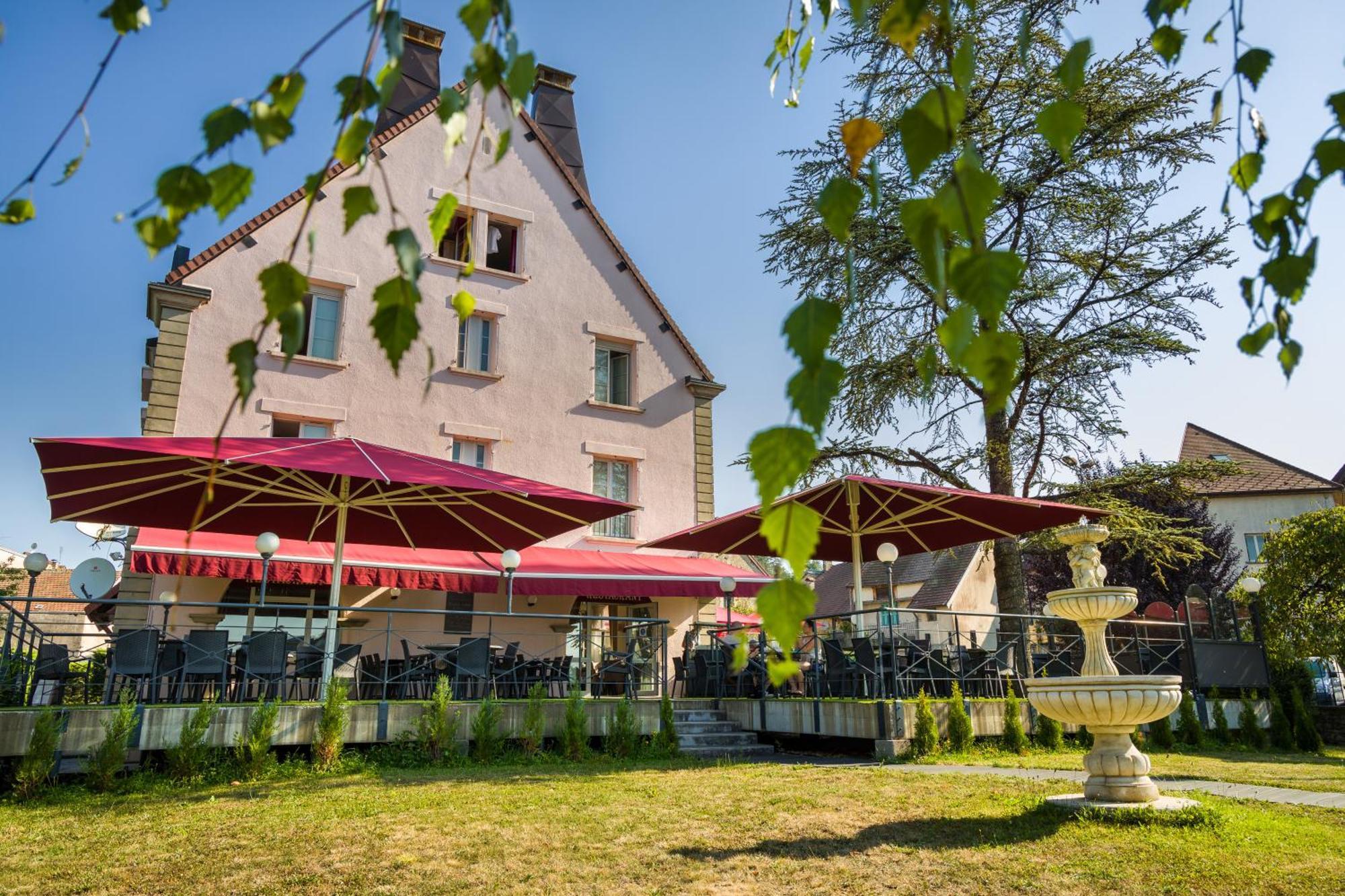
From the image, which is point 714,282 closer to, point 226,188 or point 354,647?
point 226,188

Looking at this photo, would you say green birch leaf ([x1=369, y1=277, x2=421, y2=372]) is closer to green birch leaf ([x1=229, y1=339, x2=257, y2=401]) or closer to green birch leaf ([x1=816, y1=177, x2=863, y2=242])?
green birch leaf ([x1=229, y1=339, x2=257, y2=401])

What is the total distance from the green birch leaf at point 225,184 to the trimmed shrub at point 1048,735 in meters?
12.2

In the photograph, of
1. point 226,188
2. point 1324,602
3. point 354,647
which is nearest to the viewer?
point 226,188

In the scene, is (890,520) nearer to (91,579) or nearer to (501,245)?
(91,579)

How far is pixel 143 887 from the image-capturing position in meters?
5.43

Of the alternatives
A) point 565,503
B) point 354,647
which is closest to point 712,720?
point 565,503

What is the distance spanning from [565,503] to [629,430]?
31.3ft

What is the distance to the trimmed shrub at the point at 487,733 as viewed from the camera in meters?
10.3

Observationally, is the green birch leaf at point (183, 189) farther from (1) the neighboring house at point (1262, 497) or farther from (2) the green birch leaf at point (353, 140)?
(1) the neighboring house at point (1262, 497)

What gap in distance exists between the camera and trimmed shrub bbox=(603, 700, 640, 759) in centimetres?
1109

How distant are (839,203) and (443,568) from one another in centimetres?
1555

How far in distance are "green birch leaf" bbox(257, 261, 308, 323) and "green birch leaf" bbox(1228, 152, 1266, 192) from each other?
1.97 metres

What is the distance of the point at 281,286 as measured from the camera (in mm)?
1320

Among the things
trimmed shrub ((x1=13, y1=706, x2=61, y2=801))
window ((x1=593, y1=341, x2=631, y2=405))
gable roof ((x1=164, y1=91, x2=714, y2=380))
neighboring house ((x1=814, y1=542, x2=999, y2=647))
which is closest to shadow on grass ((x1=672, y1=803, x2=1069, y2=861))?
trimmed shrub ((x1=13, y1=706, x2=61, y2=801))
